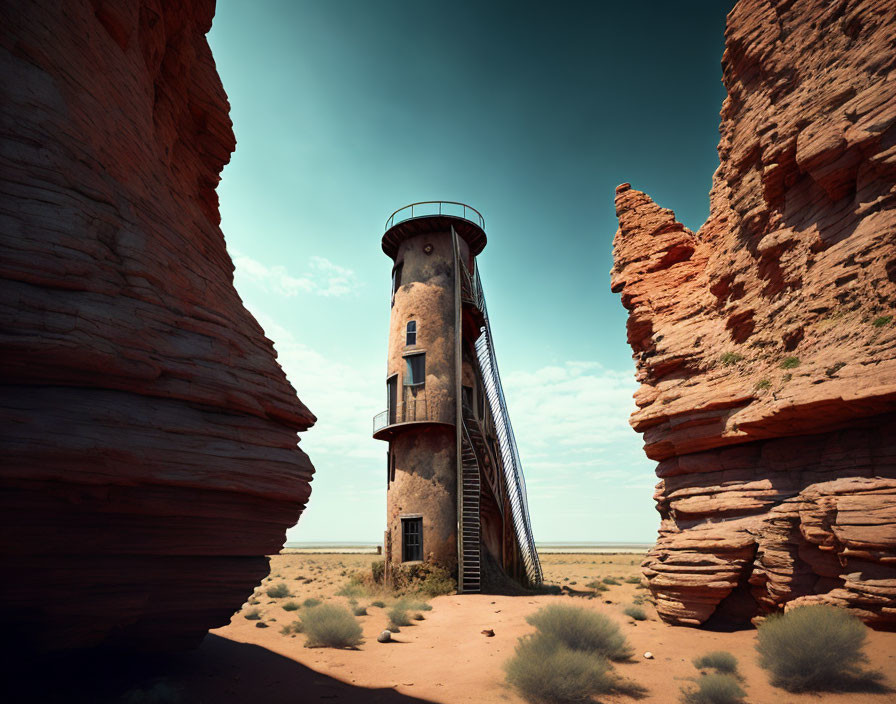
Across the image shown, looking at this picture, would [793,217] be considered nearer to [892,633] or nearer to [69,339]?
[892,633]

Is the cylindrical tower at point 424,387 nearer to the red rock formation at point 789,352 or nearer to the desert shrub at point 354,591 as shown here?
the desert shrub at point 354,591

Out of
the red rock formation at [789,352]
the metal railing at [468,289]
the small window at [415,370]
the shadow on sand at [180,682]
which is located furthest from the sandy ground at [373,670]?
the metal railing at [468,289]

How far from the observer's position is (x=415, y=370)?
21.4 metres

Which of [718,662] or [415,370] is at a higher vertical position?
[415,370]

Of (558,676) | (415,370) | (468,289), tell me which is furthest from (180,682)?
(468,289)

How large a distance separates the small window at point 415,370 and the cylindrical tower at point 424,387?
44mm

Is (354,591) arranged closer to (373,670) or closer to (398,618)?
→ (398,618)

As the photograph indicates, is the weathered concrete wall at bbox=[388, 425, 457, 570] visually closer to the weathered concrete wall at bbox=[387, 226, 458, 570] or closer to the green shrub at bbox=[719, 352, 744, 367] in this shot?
the weathered concrete wall at bbox=[387, 226, 458, 570]

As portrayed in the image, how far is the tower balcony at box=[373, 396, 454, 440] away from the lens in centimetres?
2020

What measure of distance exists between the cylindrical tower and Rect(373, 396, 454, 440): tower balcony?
41 mm

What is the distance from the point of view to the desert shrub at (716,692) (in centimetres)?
661

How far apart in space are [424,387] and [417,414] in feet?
3.82

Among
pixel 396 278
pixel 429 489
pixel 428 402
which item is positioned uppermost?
pixel 396 278

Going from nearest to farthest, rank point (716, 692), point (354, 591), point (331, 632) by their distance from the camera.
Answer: point (716, 692) → point (331, 632) → point (354, 591)
